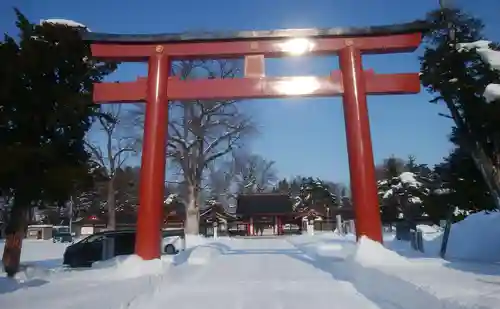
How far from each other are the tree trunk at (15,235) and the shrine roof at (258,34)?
493cm

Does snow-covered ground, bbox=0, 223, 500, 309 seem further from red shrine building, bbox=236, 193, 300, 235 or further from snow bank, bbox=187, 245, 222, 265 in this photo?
red shrine building, bbox=236, 193, 300, 235

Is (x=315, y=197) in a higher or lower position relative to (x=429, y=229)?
higher

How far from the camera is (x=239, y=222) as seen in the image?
4794 cm

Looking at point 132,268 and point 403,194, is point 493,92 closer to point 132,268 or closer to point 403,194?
point 132,268

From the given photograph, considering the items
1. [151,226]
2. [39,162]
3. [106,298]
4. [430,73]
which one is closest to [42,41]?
[39,162]

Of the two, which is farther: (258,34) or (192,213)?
(192,213)

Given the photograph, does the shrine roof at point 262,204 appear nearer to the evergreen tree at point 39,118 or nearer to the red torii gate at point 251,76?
the red torii gate at point 251,76

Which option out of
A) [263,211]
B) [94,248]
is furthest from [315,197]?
[94,248]

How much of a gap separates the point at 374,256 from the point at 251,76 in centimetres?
584

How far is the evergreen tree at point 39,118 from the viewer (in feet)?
33.3

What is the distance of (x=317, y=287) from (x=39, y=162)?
735cm

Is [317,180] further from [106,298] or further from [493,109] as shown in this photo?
[106,298]

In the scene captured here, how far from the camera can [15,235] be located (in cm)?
1081

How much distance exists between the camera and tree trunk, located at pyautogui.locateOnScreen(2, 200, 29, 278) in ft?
34.3
